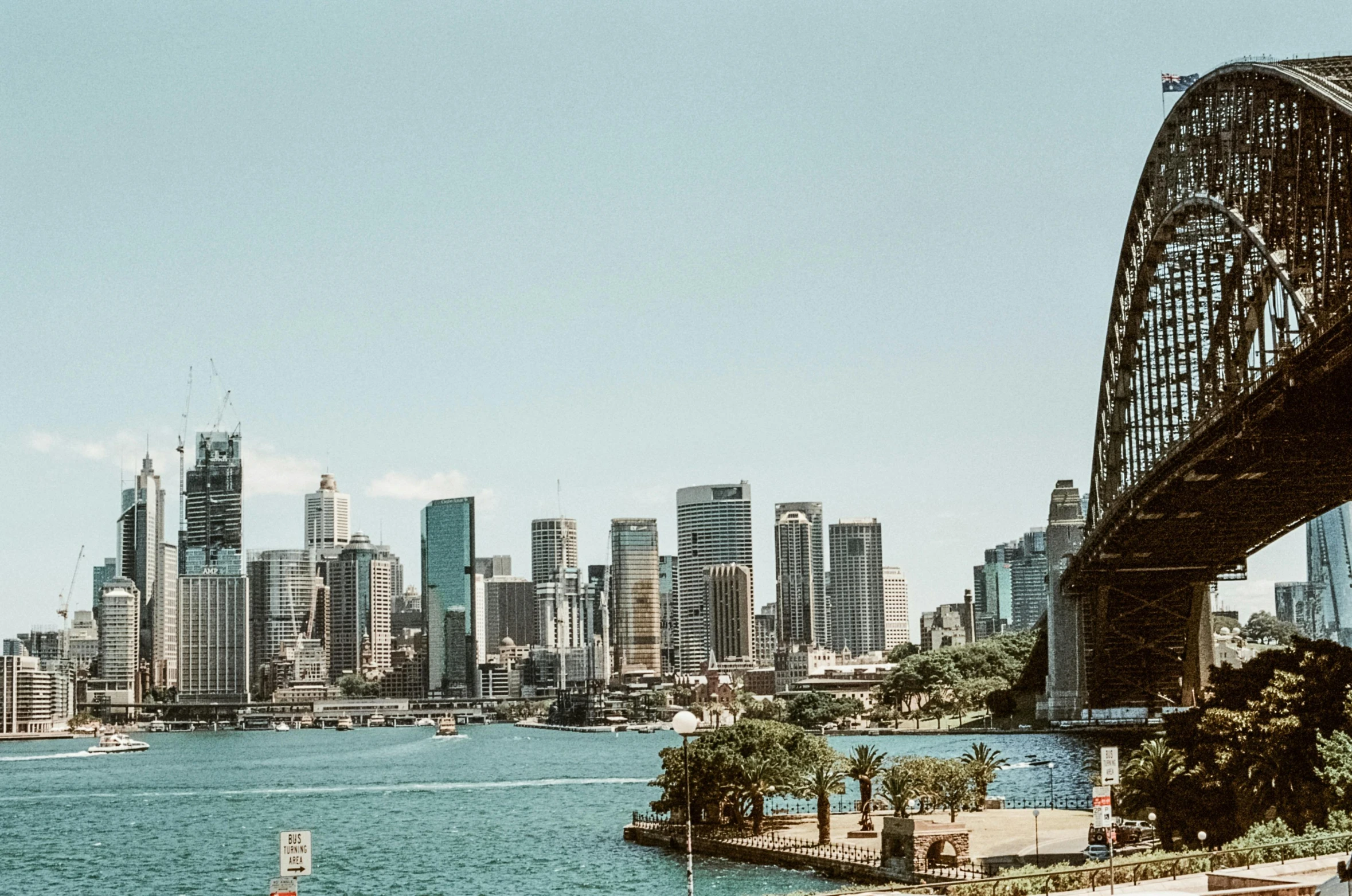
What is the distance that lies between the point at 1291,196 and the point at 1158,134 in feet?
59.2

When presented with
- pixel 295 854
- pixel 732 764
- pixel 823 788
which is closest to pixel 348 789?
pixel 732 764

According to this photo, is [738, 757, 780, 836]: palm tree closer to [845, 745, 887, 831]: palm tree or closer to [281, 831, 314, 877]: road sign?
[845, 745, 887, 831]: palm tree

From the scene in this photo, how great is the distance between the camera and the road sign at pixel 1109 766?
36188mm

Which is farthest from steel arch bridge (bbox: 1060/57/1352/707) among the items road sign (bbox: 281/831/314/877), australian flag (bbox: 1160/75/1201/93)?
road sign (bbox: 281/831/314/877)

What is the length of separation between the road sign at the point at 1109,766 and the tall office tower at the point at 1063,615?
97100 mm

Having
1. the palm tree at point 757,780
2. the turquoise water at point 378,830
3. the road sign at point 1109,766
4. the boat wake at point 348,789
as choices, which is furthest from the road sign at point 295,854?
the boat wake at point 348,789

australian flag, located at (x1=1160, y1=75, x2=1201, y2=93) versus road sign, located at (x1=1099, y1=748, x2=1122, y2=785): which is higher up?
australian flag, located at (x1=1160, y1=75, x2=1201, y2=93)

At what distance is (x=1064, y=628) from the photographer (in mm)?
141875

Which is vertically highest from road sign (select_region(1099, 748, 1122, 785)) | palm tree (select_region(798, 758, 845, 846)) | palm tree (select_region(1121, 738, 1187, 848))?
road sign (select_region(1099, 748, 1122, 785))

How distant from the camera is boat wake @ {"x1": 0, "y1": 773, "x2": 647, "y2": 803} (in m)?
135

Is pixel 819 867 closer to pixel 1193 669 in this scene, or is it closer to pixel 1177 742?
pixel 1177 742

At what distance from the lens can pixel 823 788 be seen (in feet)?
250

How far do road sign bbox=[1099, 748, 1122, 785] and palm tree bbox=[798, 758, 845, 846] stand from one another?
3445 cm

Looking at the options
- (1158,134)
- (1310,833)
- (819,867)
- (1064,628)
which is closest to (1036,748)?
(1064,628)
